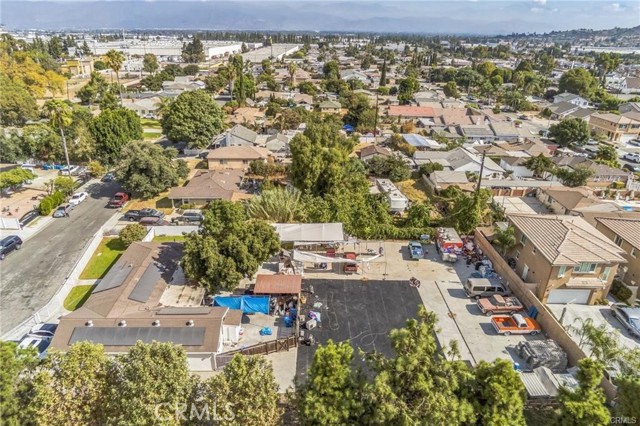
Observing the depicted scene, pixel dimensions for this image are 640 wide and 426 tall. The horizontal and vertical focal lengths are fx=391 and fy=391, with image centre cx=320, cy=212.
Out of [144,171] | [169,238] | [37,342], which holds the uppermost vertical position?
[144,171]

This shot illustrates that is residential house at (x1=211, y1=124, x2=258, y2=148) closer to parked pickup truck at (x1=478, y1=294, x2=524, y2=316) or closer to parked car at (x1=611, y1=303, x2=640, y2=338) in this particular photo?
parked pickup truck at (x1=478, y1=294, x2=524, y2=316)

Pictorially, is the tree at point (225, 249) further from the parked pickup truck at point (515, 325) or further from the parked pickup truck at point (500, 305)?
the parked pickup truck at point (515, 325)

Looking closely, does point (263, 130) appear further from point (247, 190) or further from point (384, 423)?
point (384, 423)

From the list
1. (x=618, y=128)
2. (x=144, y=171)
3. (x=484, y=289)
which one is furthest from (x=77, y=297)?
(x=618, y=128)

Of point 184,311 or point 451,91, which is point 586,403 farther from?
point 451,91

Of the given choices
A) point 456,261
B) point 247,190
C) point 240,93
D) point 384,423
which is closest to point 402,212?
point 456,261

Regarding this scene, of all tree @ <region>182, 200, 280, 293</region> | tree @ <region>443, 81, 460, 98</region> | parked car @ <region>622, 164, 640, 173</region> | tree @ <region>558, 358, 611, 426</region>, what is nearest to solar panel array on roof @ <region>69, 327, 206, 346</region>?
tree @ <region>182, 200, 280, 293</region>

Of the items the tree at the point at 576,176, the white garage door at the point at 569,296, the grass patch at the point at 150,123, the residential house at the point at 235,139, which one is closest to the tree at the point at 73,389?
the white garage door at the point at 569,296
